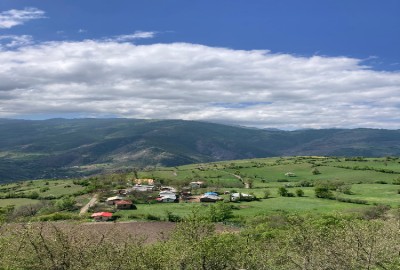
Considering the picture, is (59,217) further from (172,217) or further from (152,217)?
(172,217)

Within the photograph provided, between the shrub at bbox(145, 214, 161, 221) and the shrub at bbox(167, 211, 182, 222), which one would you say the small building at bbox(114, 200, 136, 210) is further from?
the shrub at bbox(167, 211, 182, 222)

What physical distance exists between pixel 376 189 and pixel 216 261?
162 m

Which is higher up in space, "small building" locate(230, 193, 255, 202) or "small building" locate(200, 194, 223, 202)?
"small building" locate(230, 193, 255, 202)

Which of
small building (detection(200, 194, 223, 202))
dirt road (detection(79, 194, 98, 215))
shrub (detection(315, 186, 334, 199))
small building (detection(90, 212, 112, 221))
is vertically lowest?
dirt road (detection(79, 194, 98, 215))

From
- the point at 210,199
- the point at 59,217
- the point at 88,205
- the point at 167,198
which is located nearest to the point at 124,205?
the point at 88,205

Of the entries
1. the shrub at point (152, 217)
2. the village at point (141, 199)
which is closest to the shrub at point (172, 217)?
the shrub at point (152, 217)

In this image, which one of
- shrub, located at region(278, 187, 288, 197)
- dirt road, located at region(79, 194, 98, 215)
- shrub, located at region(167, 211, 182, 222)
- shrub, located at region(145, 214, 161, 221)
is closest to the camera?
shrub, located at region(167, 211, 182, 222)

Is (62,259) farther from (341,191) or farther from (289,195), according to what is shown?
(341,191)

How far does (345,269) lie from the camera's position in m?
54.4

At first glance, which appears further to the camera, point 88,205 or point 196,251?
point 88,205

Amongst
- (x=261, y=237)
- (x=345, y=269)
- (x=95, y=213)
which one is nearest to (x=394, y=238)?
(x=345, y=269)

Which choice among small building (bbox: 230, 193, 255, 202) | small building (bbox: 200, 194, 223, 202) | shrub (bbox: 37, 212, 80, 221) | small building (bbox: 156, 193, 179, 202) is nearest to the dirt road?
shrub (bbox: 37, 212, 80, 221)

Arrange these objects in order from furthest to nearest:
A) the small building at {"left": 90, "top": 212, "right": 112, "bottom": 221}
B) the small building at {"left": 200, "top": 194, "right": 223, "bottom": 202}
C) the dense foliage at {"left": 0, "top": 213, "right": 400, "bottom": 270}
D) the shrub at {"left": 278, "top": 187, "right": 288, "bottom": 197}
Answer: the shrub at {"left": 278, "top": 187, "right": 288, "bottom": 197} < the small building at {"left": 200, "top": 194, "right": 223, "bottom": 202} < the small building at {"left": 90, "top": 212, "right": 112, "bottom": 221} < the dense foliage at {"left": 0, "top": 213, "right": 400, "bottom": 270}

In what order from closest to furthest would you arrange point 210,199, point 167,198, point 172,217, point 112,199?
point 172,217, point 112,199, point 210,199, point 167,198
